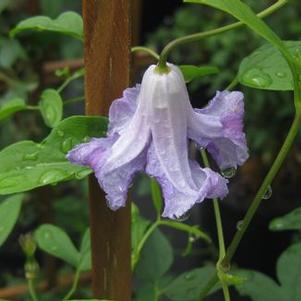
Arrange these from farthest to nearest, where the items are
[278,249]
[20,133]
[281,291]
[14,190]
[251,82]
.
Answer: [278,249], [20,133], [281,291], [251,82], [14,190]

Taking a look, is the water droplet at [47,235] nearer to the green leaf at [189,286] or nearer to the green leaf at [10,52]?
the green leaf at [189,286]

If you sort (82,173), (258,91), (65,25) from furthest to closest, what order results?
1. (258,91)
2. (65,25)
3. (82,173)

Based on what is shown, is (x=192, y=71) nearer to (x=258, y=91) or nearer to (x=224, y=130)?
(x=224, y=130)

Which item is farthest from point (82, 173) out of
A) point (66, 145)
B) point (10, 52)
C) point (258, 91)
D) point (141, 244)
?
point (258, 91)

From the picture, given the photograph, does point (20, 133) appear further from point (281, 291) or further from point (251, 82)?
point (251, 82)

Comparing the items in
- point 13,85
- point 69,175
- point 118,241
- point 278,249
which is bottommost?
point 278,249

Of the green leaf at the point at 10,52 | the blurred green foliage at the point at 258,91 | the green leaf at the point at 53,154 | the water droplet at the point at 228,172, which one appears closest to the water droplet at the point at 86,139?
the green leaf at the point at 53,154

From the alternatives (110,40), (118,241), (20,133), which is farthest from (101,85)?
(20,133)
